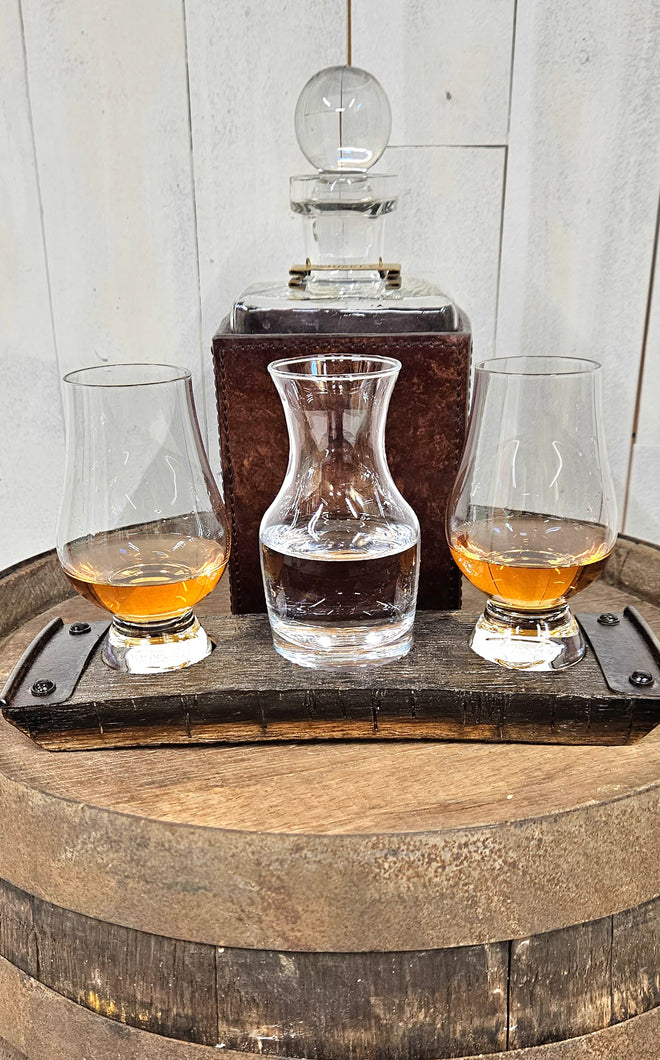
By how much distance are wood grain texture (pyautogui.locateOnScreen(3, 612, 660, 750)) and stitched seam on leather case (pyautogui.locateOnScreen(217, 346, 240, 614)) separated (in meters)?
0.16

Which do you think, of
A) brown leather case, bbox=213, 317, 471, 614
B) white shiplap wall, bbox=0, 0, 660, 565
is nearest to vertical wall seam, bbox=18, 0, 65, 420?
white shiplap wall, bbox=0, 0, 660, 565

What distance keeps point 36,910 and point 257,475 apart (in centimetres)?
38

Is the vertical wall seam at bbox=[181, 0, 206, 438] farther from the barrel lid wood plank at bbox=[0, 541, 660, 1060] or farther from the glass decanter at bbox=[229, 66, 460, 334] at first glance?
the barrel lid wood plank at bbox=[0, 541, 660, 1060]

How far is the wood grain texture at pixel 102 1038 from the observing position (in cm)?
56

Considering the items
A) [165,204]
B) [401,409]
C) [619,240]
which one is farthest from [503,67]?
[401,409]

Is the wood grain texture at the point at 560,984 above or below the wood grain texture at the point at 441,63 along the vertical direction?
below

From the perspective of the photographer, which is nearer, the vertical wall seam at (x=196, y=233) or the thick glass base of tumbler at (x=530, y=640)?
the thick glass base of tumbler at (x=530, y=640)

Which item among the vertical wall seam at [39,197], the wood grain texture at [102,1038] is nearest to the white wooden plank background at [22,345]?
the vertical wall seam at [39,197]

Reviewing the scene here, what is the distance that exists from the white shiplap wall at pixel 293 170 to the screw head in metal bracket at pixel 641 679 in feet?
2.02

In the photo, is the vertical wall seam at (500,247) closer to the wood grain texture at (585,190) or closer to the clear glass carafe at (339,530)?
the wood grain texture at (585,190)

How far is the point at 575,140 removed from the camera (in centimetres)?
113

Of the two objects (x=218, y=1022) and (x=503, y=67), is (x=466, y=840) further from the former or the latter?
(x=503, y=67)

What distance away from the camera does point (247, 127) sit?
3.78ft

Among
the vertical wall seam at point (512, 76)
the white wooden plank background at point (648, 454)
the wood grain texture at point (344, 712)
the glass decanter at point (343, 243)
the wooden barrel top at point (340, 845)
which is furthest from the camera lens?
the white wooden plank background at point (648, 454)
